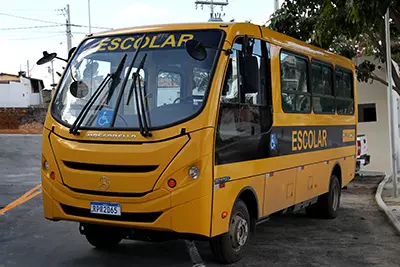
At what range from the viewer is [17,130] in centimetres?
4475

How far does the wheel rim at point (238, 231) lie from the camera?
622cm

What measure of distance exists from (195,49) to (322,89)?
4.44m

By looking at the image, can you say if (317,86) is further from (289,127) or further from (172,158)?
(172,158)

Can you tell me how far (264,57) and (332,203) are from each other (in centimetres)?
407

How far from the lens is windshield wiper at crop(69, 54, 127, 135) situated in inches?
235

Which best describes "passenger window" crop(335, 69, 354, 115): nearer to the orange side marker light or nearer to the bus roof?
the bus roof

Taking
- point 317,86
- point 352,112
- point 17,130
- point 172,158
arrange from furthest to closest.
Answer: point 17,130, point 352,112, point 317,86, point 172,158

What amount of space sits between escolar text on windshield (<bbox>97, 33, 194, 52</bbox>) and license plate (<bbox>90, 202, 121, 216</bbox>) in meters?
1.88

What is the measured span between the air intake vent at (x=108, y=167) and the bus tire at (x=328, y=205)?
16.6 feet

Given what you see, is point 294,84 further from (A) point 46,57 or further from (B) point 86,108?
(A) point 46,57

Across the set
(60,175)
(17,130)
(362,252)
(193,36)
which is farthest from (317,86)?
(17,130)

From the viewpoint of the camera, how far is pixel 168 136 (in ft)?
18.2

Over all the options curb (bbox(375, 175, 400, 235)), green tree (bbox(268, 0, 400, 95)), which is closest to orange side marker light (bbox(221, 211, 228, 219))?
green tree (bbox(268, 0, 400, 95))

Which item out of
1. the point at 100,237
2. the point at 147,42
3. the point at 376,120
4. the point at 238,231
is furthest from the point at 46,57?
the point at 376,120
